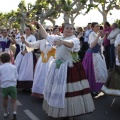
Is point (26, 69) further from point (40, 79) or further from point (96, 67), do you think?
point (96, 67)

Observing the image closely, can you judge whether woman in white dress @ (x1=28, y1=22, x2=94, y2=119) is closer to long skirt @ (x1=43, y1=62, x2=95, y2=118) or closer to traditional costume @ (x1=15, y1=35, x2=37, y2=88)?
long skirt @ (x1=43, y1=62, x2=95, y2=118)

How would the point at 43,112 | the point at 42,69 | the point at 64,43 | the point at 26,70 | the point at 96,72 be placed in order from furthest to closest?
the point at 26,70, the point at 96,72, the point at 42,69, the point at 43,112, the point at 64,43

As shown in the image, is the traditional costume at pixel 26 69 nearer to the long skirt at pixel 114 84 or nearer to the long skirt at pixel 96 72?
the long skirt at pixel 96 72

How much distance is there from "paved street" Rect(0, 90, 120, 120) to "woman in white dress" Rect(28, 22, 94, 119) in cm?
50

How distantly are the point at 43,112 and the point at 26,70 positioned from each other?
2118mm

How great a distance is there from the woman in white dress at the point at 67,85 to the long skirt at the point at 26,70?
2.50 metres

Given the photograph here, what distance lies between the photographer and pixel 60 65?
4965mm

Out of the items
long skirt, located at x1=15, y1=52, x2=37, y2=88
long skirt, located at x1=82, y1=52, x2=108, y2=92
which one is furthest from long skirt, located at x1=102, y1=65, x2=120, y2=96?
long skirt, located at x1=15, y1=52, x2=37, y2=88

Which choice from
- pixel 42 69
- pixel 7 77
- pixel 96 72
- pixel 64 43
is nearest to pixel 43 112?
pixel 7 77

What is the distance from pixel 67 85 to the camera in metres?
4.89

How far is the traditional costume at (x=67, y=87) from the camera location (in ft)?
15.8

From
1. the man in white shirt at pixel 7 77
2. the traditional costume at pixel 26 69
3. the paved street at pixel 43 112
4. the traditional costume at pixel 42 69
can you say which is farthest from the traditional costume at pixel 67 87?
the traditional costume at pixel 26 69

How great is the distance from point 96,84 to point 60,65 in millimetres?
2331

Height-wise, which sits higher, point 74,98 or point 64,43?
point 64,43
